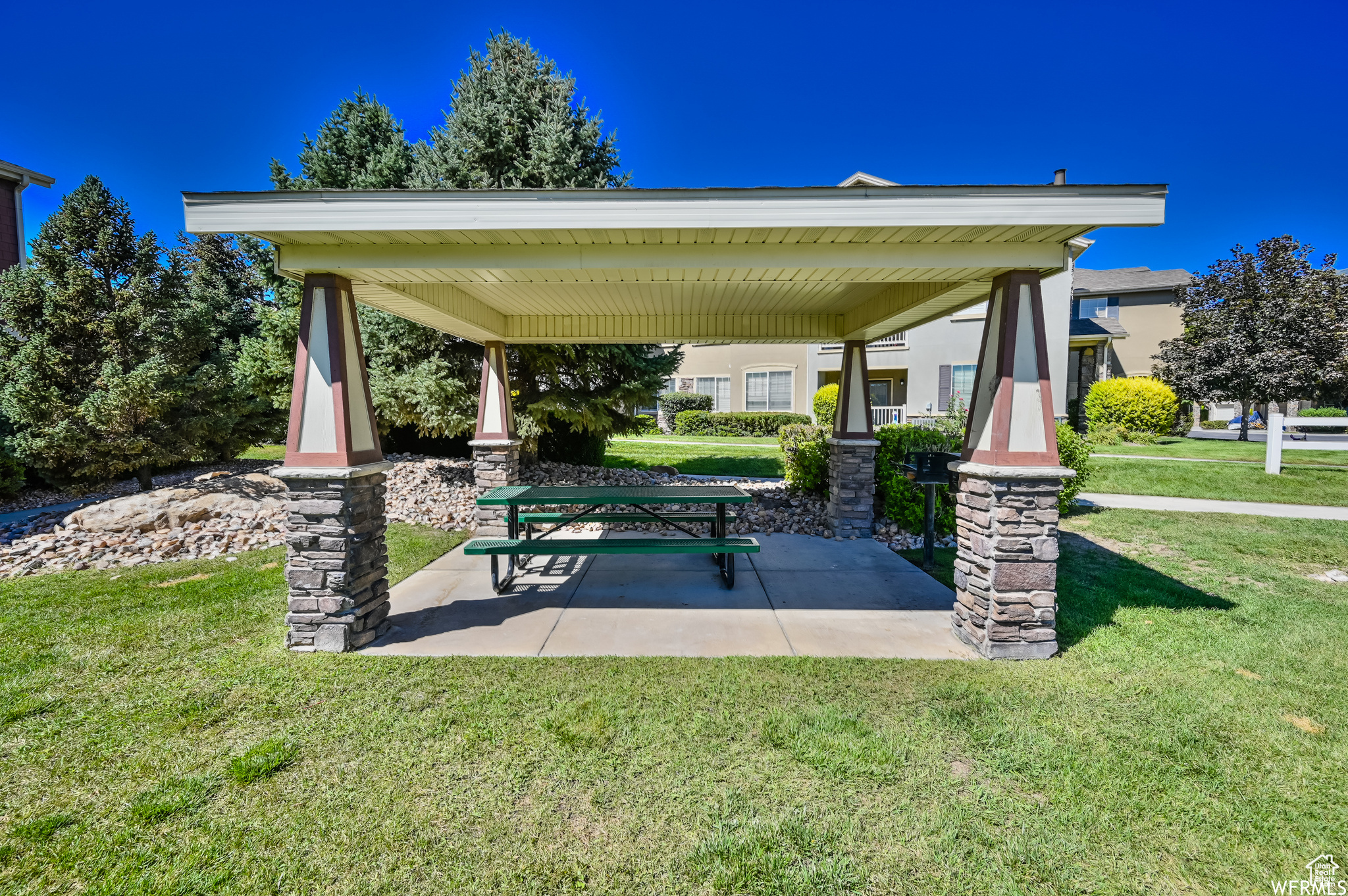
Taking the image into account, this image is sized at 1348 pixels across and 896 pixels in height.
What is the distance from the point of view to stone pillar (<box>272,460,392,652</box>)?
12.2 feet

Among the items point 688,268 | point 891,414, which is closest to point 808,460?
point 688,268

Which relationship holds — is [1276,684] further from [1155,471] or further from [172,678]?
[1155,471]

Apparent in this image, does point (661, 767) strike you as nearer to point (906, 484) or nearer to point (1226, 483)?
point (906, 484)

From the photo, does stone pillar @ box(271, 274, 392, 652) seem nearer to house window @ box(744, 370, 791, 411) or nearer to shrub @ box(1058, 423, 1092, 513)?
shrub @ box(1058, 423, 1092, 513)

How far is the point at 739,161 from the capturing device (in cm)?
1415

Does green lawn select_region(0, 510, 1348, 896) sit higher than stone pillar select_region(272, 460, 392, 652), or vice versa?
stone pillar select_region(272, 460, 392, 652)

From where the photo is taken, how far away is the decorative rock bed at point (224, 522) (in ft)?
18.9

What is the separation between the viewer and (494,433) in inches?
294

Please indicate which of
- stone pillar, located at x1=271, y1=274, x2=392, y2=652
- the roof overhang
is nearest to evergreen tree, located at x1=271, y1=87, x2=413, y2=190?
the roof overhang

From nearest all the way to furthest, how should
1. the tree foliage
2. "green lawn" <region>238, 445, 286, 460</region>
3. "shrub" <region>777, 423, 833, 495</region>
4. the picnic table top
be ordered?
1. the picnic table top
2. "shrub" <region>777, 423, 833, 495</region>
3. "green lawn" <region>238, 445, 286, 460</region>
4. the tree foliage

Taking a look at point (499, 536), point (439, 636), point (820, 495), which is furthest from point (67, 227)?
point (820, 495)

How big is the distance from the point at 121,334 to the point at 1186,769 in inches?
489

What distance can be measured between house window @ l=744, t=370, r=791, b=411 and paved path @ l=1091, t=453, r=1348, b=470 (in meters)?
10.6

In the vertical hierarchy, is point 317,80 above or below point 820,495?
above
